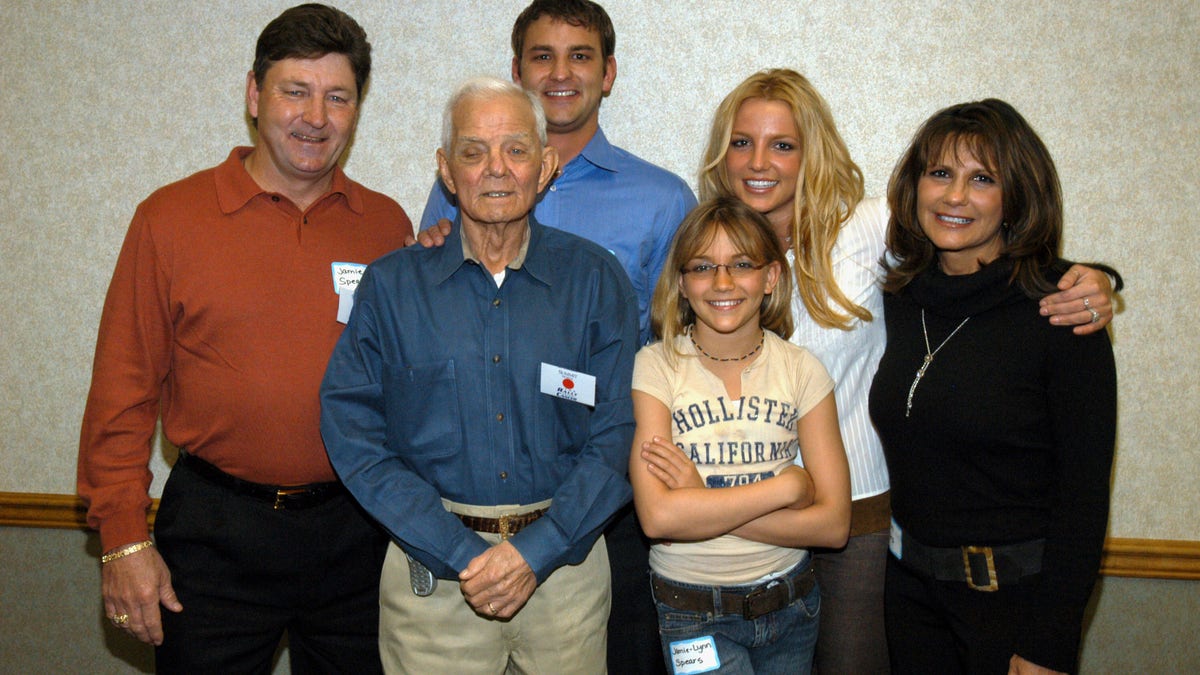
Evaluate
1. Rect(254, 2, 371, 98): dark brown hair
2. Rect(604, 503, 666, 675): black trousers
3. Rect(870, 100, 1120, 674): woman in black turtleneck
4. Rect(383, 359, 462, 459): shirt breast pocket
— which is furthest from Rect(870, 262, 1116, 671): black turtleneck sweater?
Rect(254, 2, 371, 98): dark brown hair

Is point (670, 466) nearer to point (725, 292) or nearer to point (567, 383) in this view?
point (567, 383)

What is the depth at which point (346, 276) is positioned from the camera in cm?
236

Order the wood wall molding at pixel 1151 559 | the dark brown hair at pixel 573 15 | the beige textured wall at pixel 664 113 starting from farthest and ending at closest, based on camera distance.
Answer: the wood wall molding at pixel 1151 559
the beige textured wall at pixel 664 113
the dark brown hair at pixel 573 15

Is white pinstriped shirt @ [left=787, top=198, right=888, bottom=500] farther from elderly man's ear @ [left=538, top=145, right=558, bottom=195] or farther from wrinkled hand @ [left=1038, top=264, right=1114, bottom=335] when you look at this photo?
elderly man's ear @ [left=538, top=145, right=558, bottom=195]

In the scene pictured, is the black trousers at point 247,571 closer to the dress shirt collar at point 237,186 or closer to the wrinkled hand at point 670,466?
the dress shirt collar at point 237,186

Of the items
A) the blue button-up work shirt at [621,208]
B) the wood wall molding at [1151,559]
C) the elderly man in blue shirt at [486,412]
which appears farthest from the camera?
the wood wall molding at [1151,559]

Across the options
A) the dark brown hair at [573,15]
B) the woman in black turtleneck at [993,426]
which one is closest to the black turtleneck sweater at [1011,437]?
the woman in black turtleneck at [993,426]

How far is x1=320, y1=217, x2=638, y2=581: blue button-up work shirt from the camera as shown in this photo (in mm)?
1966

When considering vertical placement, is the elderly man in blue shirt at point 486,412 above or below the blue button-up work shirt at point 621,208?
below

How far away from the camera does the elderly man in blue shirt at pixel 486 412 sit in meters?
1.99

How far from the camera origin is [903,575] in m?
2.25

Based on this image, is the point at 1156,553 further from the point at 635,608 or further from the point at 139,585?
the point at 139,585

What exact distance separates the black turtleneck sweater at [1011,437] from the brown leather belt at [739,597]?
0.39 m

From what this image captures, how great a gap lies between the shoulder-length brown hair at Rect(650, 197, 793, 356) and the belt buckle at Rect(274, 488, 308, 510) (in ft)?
3.50
